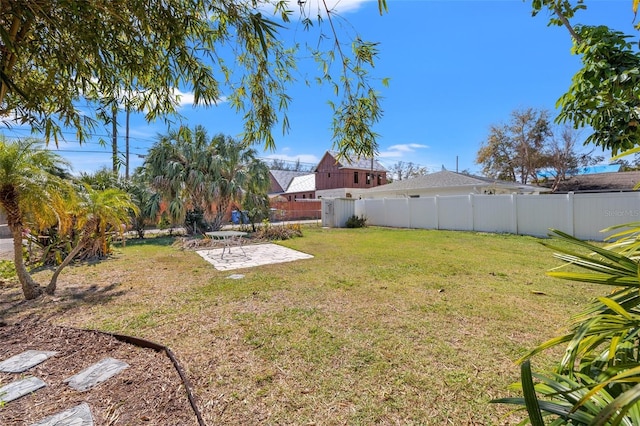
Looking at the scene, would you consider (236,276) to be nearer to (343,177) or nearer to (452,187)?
(452,187)

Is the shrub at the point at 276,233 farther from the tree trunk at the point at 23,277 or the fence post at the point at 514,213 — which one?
the fence post at the point at 514,213

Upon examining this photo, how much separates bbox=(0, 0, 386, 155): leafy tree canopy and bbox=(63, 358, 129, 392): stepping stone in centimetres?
222

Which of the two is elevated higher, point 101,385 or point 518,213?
point 518,213

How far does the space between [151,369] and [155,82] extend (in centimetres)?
269

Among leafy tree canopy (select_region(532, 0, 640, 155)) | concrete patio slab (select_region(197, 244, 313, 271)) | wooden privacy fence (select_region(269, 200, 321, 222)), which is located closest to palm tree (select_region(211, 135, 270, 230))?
concrete patio slab (select_region(197, 244, 313, 271))

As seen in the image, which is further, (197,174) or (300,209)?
(300,209)

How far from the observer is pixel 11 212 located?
418cm

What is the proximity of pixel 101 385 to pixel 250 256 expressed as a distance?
5939 mm

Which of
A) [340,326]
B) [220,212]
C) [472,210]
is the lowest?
[340,326]

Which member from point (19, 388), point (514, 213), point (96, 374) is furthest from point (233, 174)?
point (514, 213)

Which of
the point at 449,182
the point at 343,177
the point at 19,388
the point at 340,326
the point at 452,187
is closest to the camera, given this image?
the point at 19,388

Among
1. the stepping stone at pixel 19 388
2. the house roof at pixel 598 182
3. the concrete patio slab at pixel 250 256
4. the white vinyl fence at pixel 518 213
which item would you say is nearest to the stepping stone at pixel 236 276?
the concrete patio slab at pixel 250 256

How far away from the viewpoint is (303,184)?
3631 cm

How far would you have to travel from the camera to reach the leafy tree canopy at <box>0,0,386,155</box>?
6.95 feet
